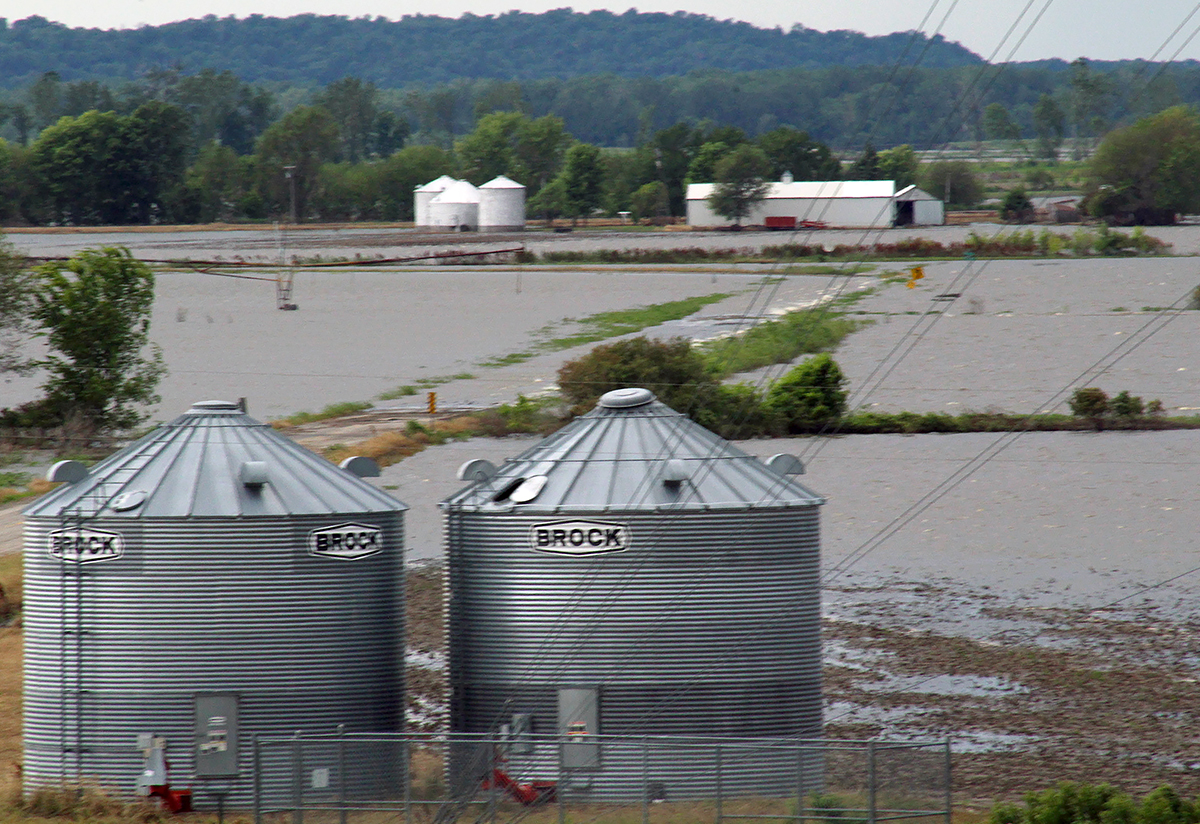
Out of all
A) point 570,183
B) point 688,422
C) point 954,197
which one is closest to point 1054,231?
point 954,197

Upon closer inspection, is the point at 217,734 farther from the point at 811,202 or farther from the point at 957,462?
the point at 811,202

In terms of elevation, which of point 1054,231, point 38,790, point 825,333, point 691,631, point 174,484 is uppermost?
point 1054,231

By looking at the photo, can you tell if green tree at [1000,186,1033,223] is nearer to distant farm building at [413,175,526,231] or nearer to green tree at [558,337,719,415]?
green tree at [558,337,719,415]

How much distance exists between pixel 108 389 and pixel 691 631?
47.9m

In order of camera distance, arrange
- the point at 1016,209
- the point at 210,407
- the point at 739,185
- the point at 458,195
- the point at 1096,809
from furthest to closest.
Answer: the point at 458,195, the point at 739,185, the point at 1016,209, the point at 210,407, the point at 1096,809

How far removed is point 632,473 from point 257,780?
7.40 metres

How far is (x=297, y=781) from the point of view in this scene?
22.9 metres

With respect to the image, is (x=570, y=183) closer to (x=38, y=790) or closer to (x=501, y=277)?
(x=501, y=277)

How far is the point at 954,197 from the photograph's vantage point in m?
164

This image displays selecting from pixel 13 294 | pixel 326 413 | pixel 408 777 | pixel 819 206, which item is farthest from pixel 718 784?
pixel 819 206

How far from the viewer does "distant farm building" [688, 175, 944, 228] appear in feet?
525

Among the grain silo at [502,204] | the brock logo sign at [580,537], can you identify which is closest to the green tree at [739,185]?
the grain silo at [502,204]

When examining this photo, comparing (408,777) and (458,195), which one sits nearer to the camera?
(408,777)

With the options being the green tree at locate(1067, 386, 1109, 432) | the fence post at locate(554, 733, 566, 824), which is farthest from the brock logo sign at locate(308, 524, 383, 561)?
the green tree at locate(1067, 386, 1109, 432)
